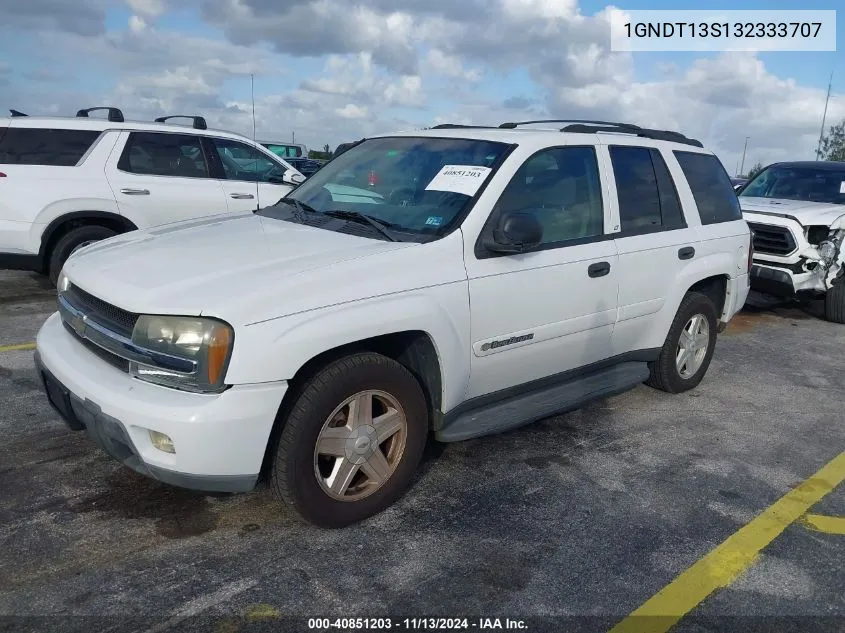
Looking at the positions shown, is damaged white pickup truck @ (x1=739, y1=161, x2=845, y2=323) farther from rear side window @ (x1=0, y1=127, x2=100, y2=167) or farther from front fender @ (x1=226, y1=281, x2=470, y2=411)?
rear side window @ (x1=0, y1=127, x2=100, y2=167)

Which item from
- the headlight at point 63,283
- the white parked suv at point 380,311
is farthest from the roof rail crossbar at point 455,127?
the headlight at point 63,283

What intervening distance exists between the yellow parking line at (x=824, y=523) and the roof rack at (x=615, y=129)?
2.41m

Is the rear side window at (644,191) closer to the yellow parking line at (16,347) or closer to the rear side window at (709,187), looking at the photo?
the rear side window at (709,187)

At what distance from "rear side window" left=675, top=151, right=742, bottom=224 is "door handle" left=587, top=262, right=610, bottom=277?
130cm

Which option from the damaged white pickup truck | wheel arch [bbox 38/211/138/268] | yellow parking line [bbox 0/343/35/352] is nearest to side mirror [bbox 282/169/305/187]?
wheel arch [bbox 38/211/138/268]

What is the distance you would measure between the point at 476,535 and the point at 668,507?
3.40 ft

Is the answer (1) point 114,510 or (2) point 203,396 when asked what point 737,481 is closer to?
(2) point 203,396

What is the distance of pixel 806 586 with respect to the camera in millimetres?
2939

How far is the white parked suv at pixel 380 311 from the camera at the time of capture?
2.74 metres

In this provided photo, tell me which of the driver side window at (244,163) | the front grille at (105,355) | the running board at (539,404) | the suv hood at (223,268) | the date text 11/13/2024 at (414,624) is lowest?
the date text 11/13/2024 at (414,624)

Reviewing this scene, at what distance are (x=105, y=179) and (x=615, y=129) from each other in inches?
204

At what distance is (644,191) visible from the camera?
4.55 meters

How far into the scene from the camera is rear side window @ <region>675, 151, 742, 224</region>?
5004mm

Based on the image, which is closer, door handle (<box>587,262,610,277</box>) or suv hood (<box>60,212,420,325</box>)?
suv hood (<box>60,212,420,325</box>)
